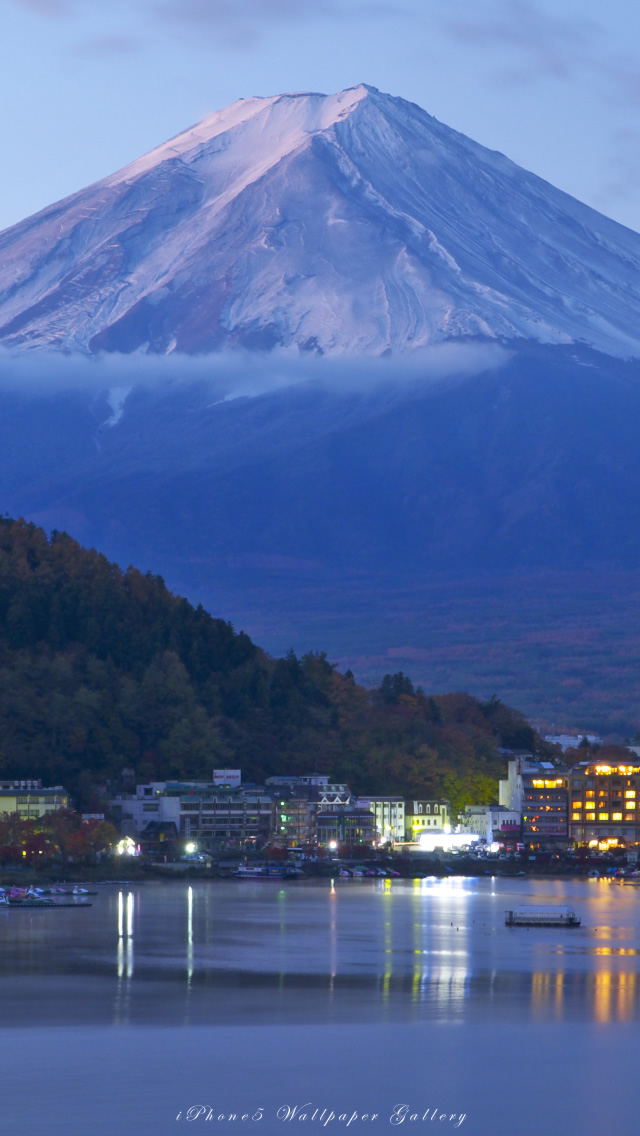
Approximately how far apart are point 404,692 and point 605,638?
7936 centimetres

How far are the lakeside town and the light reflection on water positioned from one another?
48.4 ft

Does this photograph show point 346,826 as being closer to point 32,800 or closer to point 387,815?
point 387,815

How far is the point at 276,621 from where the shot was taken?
184750 mm

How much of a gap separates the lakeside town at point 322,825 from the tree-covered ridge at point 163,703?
159 cm

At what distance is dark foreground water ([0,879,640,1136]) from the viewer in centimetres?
2627

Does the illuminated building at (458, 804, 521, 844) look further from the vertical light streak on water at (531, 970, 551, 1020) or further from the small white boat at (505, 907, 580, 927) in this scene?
the vertical light streak on water at (531, 970, 551, 1020)

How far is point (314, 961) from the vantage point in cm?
4212

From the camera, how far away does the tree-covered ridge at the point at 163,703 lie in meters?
84.9

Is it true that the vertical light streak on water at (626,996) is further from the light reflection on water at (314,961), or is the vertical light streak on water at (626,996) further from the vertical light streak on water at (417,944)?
the vertical light streak on water at (417,944)

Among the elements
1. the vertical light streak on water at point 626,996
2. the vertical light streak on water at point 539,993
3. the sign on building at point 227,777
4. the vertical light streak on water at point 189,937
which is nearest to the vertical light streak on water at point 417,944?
the vertical light streak on water at point 539,993

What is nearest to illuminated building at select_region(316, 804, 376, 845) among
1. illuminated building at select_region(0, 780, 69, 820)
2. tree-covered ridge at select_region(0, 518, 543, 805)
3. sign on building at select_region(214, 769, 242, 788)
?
sign on building at select_region(214, 769, 242, 788)

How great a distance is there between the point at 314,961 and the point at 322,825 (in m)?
47.9

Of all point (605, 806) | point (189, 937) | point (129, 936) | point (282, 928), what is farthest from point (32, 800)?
point (189, 937)

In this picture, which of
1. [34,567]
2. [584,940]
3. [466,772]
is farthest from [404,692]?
[584,940]
